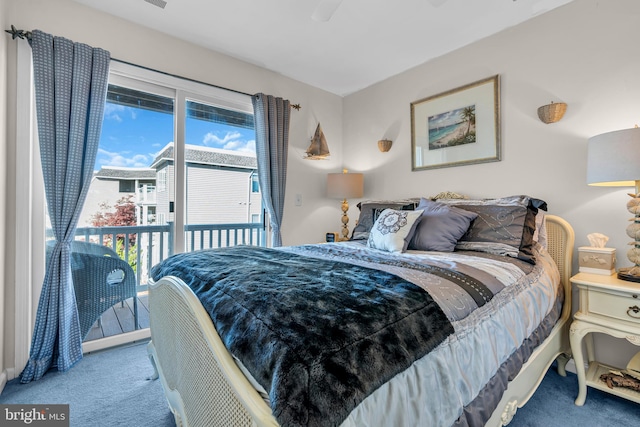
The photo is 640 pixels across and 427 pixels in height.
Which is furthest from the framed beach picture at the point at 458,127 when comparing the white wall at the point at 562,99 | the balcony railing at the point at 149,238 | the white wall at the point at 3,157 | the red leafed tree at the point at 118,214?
the white wall at the point at 3,157

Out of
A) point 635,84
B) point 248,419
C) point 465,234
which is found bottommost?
point 248,419

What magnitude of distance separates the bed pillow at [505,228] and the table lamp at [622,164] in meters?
0.34

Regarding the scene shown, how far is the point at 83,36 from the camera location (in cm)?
211

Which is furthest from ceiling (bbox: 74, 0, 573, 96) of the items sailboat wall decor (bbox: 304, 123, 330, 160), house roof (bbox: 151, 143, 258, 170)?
house roof (bbox: 151, 143, 258, 170)

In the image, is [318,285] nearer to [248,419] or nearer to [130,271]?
[248,419]

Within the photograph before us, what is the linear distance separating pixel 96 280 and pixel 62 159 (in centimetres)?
92

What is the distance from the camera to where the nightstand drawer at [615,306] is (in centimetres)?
148

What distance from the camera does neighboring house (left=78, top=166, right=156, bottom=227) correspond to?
2266mm

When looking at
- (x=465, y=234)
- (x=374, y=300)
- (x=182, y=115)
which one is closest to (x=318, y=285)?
(x=374, y=300)

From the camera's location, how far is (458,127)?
2.60 meters

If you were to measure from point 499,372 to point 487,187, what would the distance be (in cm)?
167

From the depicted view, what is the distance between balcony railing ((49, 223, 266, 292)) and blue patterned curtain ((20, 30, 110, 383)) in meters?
0.30

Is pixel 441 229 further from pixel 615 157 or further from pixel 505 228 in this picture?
pixel 615 157

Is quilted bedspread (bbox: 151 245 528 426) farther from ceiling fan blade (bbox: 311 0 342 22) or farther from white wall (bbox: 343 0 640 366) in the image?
ceiling fan blade (bbox: 311 0 342 22)
